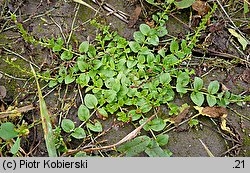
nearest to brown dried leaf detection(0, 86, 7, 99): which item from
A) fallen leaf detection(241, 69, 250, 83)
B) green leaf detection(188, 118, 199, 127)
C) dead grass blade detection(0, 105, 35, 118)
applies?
dead grass blade detection(0, 105, 35, 118)

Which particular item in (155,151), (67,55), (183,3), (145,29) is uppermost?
(183,3)

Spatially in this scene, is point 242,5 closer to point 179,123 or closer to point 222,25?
point 222,25

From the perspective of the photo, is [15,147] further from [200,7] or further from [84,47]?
[200,7]

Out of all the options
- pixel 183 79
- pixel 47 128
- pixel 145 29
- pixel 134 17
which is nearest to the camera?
pixel 47 128

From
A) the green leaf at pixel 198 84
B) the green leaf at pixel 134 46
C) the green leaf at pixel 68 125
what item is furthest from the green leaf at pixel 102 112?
the green leaf at pixel 198 84

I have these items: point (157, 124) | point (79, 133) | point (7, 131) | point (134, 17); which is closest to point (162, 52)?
point (134, 17)

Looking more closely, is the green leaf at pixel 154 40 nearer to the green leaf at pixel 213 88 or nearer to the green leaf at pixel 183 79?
the green leaf at pixel 183 79
